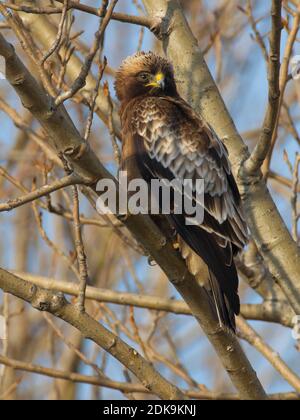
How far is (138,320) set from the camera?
33.6 feet

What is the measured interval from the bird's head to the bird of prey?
0.12 ft

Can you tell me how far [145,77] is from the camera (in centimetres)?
676

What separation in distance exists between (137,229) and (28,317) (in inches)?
281

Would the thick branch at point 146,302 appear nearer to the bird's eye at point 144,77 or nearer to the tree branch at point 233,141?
the tree branch at point 233,141

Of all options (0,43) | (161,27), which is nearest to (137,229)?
(0,43)

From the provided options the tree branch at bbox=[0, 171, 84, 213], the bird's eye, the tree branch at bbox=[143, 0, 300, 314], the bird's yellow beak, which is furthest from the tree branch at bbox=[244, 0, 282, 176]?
the bird's eye

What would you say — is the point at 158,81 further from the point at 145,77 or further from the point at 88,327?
the point at 88,327

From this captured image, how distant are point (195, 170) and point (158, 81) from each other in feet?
3.82

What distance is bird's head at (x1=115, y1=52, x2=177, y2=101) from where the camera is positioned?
661cm

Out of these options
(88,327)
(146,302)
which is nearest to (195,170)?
(146,302)

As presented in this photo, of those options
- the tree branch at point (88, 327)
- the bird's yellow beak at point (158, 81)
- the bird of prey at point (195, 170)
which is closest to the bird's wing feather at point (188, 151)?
the bird of prey at point (195, 170)

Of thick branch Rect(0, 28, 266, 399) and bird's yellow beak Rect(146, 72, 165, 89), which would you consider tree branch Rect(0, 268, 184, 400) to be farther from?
bird's yellow beak Rect(146, 72, 165, 89)

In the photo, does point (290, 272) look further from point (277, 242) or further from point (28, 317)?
point (28, 317)
